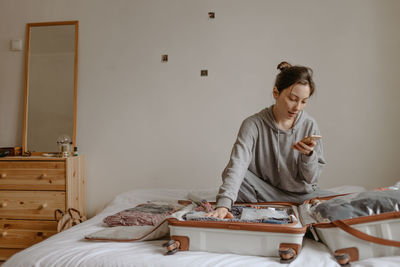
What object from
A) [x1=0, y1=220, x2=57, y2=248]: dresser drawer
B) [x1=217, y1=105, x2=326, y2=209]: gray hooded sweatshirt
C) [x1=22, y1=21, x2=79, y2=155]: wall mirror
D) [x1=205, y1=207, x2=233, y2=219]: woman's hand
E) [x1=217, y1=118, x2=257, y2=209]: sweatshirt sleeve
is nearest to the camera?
[x1=205, y1=207, x2=233, y2=219]: woman's hand

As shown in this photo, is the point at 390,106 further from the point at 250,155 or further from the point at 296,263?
the point at 296,263

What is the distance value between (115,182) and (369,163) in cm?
189

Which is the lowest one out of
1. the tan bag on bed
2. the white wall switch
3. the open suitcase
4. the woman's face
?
the tan bag on bed

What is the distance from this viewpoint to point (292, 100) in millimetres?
1385

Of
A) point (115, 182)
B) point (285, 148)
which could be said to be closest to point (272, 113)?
point (285, 148)

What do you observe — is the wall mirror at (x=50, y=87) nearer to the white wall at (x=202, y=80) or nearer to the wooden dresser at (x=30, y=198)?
the white wall at (x=202, y=80)

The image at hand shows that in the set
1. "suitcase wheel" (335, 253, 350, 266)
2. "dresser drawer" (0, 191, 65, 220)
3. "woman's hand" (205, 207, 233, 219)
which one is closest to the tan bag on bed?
"dresser drawer" (0, 191, 65, 220)

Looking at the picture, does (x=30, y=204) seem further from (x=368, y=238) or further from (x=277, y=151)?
(x=368, y=238)

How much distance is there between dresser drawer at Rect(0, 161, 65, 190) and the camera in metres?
2.16

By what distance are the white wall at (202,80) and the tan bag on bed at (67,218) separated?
1.36 ft

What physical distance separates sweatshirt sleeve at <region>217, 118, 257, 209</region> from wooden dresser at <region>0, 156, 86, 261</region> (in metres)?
1.32

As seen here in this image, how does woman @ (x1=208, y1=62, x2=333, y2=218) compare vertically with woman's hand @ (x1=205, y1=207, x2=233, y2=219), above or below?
above

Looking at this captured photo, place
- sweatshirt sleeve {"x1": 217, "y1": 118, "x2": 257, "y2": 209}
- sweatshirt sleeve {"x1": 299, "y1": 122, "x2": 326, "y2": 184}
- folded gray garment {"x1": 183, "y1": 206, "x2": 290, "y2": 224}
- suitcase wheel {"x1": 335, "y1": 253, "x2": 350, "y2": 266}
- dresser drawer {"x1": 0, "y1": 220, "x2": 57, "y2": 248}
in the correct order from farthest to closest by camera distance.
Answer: dresser drawer {"x1": 0, "y1": 220, "x2": 57, "y2": 248} < sweatshirt sleeve {"x1": 299, "y1": 122, "x2": 326, "y2": 184} < sweatshirt sleeve {"x1": 217, "y1": 118, "x2": 257, "y2": 209} < folded gray garment {"x1": 183, "y1": 206, "x2": 290, "y2": 224} < suitcase wheel {"x1": 335, "y1": 253, "x2": 350, "y2": 266}

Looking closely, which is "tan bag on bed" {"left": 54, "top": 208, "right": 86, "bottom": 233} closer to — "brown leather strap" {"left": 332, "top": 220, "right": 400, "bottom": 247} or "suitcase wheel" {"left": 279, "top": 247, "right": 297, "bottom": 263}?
"suitcase wheel" {"left": 279, "top": 247, "right": 297, "bottom": 263}
